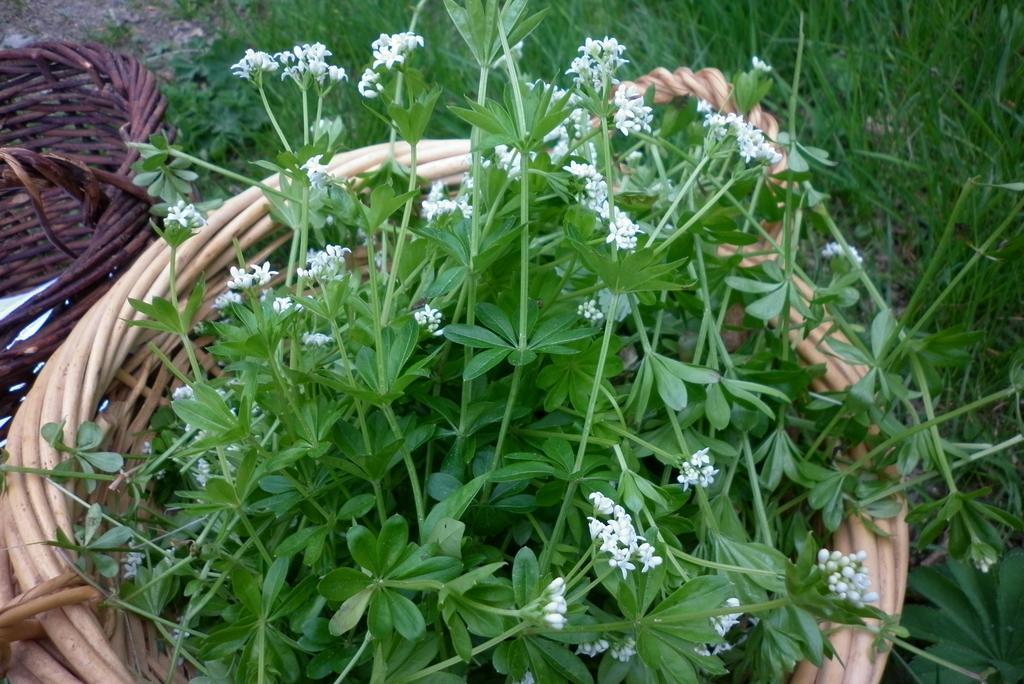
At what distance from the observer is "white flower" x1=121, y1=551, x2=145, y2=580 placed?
0.87 meters

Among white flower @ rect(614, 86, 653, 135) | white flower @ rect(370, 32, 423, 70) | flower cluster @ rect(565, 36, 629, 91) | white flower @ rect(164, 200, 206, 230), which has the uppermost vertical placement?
white flower @ rect(370, 32, 423, 70)

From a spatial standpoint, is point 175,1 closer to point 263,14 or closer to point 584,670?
point 263,14

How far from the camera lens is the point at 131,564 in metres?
0.87

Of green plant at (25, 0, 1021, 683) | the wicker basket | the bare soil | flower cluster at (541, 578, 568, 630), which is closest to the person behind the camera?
flower cluster at (541, 578, 568, 630)

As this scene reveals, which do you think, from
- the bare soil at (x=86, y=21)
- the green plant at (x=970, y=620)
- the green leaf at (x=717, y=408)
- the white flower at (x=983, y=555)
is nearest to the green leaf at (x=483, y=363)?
the green leaf at (x=717, y=408)

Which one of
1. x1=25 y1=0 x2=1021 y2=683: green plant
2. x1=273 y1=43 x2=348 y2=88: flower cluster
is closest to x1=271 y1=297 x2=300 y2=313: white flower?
x1=25 y1=0 x2=1021 y2=683: green plant

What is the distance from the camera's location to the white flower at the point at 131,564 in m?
0.87

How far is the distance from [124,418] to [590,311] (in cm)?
55

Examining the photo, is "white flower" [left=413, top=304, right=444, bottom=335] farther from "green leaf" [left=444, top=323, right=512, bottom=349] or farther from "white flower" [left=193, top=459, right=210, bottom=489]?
"white flower" [left=193, top=459, right=210, bottom=489]

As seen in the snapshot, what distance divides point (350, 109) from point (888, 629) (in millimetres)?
1301

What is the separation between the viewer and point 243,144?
167cm

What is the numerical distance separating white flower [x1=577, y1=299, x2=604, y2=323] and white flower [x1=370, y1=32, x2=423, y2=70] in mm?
276

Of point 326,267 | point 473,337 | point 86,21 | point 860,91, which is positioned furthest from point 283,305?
point 860,91

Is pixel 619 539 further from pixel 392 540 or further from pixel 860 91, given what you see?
pixel 860 91
